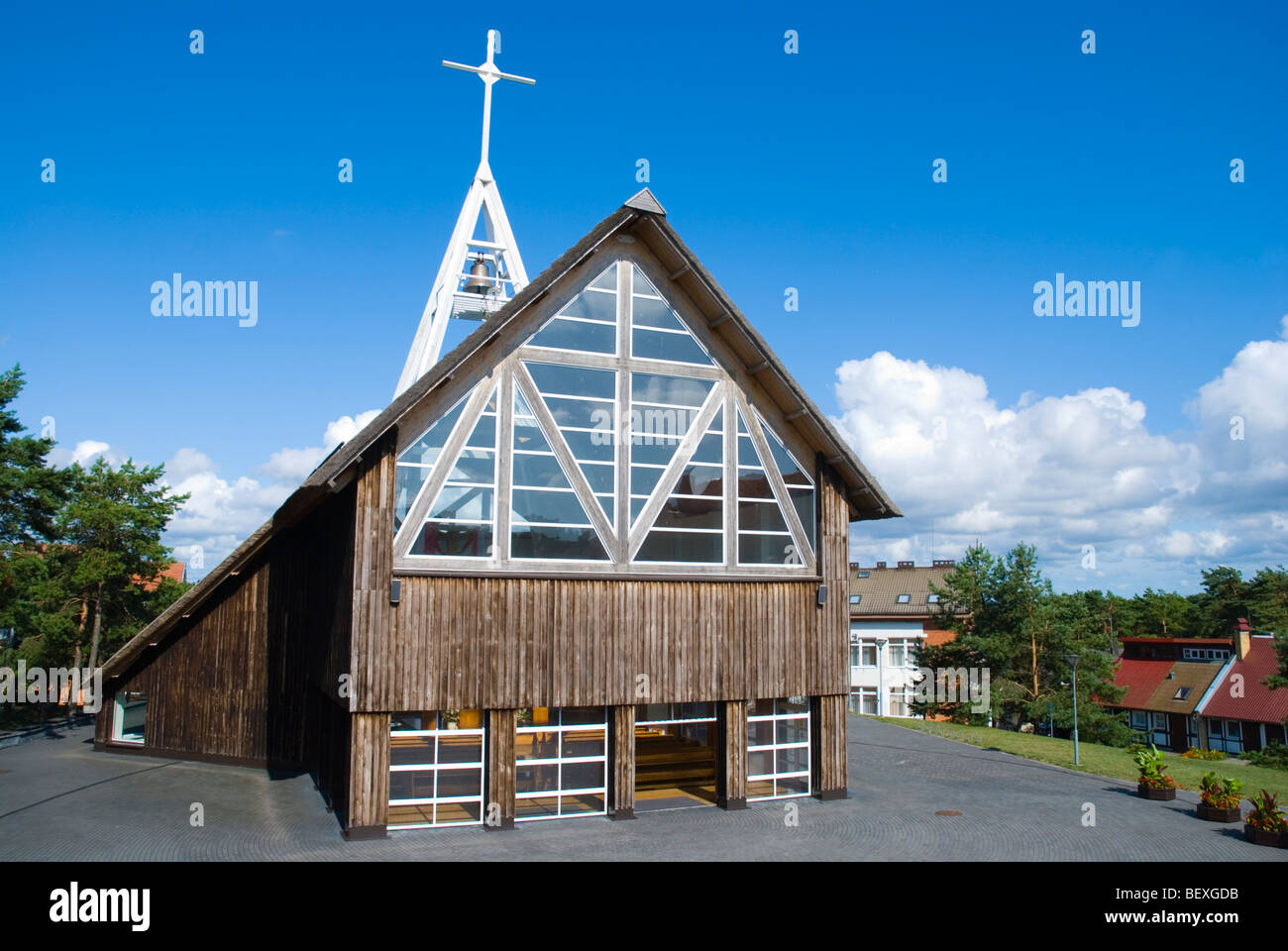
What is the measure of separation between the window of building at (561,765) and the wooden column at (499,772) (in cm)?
30

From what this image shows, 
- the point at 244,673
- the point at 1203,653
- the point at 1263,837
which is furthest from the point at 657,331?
the point at 1203,653

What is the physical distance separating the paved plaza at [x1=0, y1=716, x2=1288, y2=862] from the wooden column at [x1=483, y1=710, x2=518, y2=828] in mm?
343

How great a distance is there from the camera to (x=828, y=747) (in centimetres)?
1875

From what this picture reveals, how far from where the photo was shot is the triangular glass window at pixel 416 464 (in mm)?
15859

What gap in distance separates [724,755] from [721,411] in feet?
22.9

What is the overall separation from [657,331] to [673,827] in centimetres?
956

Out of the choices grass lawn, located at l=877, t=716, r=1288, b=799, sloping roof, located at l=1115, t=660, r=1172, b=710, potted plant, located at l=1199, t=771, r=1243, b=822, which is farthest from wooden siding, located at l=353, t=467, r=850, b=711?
sloping roof, located at l=1115, t=660, r=1172, b=710

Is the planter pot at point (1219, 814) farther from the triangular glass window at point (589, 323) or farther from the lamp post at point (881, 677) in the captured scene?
the lamp post at point (881, 677)

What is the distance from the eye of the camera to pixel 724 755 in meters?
17.9

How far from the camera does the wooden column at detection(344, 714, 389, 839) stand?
593 inches

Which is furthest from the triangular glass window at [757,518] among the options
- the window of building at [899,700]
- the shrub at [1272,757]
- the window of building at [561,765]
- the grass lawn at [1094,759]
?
the window of building at [899,700]

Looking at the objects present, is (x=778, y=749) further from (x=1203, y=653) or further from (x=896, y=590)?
(x=1203, y=653)
